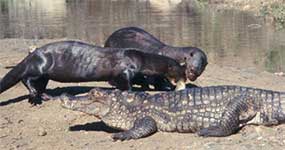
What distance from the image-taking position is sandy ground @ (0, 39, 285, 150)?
846cm

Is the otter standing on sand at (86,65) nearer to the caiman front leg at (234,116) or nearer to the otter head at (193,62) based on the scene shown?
the otter head at (193,62)

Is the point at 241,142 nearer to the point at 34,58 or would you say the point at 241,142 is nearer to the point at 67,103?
the point at 67,103

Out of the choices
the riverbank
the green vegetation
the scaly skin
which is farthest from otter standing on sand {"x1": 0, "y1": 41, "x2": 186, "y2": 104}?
the green vegetation

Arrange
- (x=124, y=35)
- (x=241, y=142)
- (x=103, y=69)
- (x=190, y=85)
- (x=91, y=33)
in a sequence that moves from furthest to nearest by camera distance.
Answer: (x=91, y=33) < (x=124, y=35) < (x=190, y=85) < (x=103, y=69) < (x=241, y=142)

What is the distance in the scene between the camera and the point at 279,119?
29.6 ft

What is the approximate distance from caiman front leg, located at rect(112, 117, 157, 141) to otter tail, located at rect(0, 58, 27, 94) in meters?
3.27

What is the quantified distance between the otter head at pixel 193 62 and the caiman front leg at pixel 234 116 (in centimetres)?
329

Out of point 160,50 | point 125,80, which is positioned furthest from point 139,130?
point 160,50

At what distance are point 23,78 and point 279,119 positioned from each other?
4.56 meters

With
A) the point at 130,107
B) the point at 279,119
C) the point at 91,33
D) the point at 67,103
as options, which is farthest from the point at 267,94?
the point at 91,33

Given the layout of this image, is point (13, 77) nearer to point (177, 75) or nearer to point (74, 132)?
point (74, 132)

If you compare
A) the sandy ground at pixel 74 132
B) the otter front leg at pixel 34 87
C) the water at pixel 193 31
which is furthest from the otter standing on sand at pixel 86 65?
the water at pixel 193 31

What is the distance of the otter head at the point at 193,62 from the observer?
12328 mm

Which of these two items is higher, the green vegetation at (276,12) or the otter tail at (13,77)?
the otter tail at (13,77)
